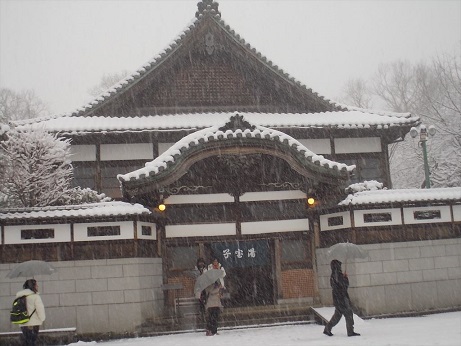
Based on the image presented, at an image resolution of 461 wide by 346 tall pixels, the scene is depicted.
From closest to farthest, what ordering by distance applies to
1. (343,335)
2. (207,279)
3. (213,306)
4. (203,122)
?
(343,335) → (207,279) → (213,306) → (203,122)

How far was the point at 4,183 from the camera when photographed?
13391mm

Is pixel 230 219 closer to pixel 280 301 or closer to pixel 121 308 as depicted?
pixel 280 301

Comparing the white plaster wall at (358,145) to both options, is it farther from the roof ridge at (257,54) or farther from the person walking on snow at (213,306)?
the person walking on snow at (213,306)

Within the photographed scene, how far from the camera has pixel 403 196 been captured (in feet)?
45.6

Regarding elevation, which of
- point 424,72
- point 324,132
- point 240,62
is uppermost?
point 424,72

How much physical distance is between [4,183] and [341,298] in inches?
372

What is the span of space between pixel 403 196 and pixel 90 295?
29.5 ft

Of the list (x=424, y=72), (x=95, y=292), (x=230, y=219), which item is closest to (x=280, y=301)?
(x=230, y=219)

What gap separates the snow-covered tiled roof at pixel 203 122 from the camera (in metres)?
15.8

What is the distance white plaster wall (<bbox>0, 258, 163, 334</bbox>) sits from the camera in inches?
479

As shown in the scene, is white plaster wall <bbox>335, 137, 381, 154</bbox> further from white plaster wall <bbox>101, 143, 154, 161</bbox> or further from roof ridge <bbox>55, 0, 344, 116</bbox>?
white plaster wall <bbox>101, 143, 154, 161</bbox>

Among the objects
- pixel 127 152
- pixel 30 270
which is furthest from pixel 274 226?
pixel 30 270

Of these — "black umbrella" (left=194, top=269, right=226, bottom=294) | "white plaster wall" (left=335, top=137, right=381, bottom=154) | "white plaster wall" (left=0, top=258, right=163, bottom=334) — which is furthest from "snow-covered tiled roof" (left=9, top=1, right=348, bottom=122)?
"black umbrella" (left=194, top=269, right=226, bottom=294)

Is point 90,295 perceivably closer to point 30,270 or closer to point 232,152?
point 30,270
